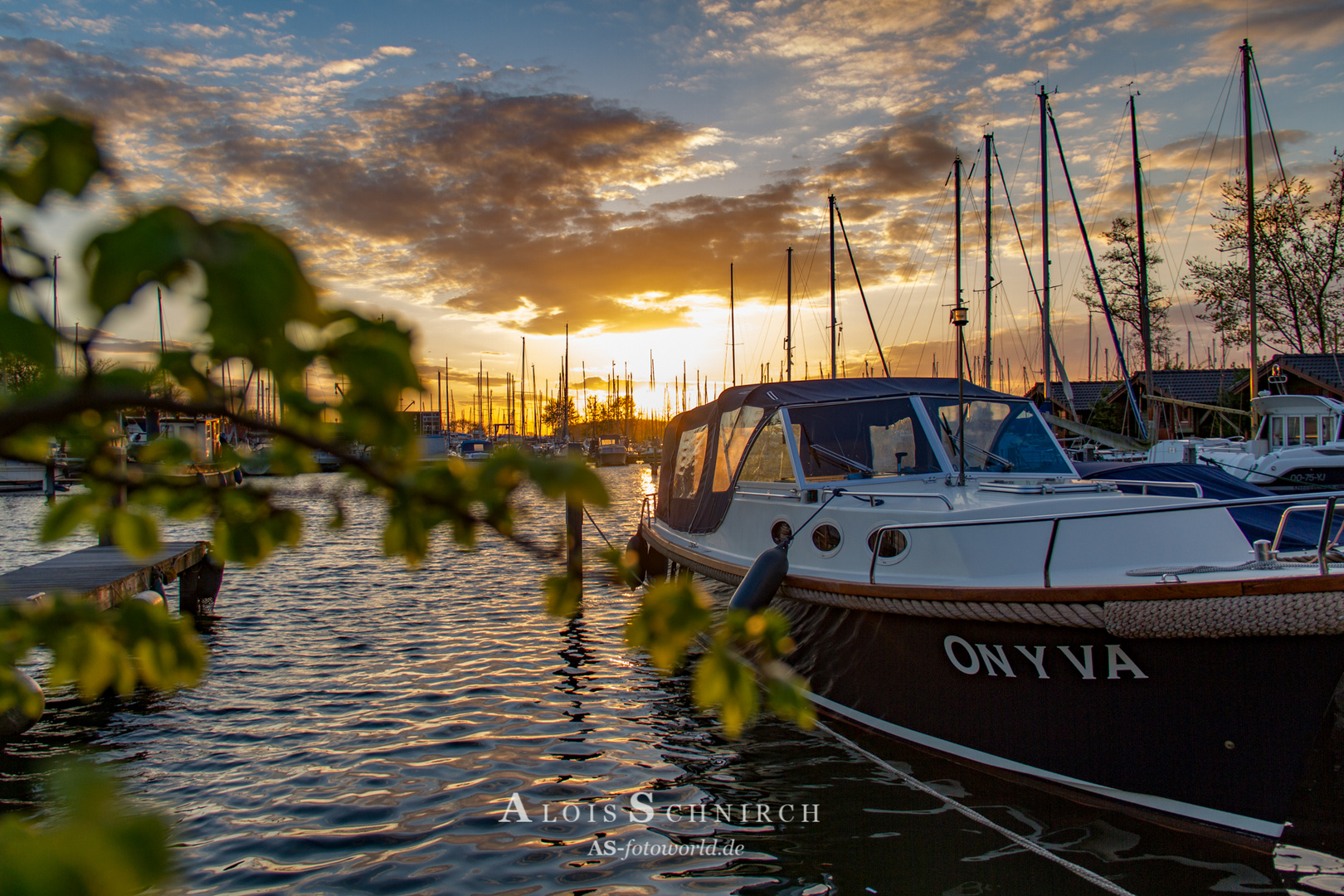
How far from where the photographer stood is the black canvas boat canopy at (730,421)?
A: 8383mm

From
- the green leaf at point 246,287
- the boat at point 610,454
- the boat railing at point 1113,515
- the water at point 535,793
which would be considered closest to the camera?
the green leaf at point 246,287

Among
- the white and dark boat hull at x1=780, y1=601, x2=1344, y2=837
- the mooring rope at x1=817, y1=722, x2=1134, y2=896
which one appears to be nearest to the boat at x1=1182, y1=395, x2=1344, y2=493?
the mooring rope at x1=817, y1=722, x2=1134, y2=896

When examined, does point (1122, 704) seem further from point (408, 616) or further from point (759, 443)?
point (408, 616)

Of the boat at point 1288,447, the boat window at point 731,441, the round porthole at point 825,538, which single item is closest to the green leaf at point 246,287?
the round porthole at point 825,538

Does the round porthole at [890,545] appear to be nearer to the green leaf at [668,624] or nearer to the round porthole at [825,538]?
the round porthole at [825,538]

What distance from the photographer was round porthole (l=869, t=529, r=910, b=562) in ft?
21.1

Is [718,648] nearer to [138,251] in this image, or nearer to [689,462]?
[138,251]

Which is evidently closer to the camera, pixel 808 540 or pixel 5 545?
pixel 808 540

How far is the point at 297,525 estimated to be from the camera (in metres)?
1.73

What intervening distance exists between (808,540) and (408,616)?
24.9 feet

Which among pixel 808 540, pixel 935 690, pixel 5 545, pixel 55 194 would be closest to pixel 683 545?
pixel 808 540

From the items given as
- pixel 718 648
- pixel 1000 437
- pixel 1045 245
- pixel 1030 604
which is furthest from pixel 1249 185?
pixel 718 648

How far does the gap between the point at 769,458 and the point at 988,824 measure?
4.11 meters

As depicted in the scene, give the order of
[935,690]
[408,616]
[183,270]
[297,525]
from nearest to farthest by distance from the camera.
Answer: [183,270] < [297,525] < [935,690] < [408,616]
